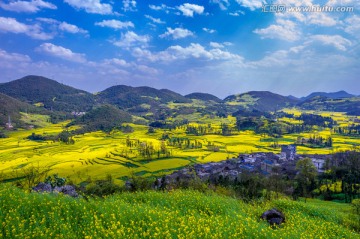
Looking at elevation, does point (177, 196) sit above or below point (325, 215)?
above

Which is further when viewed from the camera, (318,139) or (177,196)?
(318,139)

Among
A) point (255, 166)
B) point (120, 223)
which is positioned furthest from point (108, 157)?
point (120, 223)

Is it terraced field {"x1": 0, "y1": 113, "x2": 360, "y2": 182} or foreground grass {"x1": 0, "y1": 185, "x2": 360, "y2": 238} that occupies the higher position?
foreground grass {"x1": 0, "y1": 185, "x2": 360, "y2": 238}

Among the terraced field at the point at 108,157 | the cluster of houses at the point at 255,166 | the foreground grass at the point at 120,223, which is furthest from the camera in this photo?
the terraced field at the point at 108,157

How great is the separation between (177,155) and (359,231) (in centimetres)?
12455

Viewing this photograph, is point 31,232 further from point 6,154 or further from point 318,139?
point 318,139

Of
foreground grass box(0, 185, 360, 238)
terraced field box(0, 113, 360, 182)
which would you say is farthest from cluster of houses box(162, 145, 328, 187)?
foreground grass box(0, 185, 360, 238)

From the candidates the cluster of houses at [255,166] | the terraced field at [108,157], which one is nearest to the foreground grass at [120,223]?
the cluster of houses at [255,166]

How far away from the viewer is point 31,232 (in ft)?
43.7

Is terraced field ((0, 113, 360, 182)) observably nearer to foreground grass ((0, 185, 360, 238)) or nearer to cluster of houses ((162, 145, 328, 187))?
cluster of houses ((162, 145, 328, 187))

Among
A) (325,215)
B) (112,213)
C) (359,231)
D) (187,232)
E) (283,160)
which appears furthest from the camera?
(283,160)

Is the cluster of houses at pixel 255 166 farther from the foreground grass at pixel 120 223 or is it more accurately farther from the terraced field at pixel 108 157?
the foreground grass at pixel 120 223

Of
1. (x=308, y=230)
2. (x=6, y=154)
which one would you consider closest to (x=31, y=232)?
(x=308, y=230)

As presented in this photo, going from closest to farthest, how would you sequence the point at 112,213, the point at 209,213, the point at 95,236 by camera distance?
1. the point at 95,236
2. the point at 112,213
3. the point at 209,213
